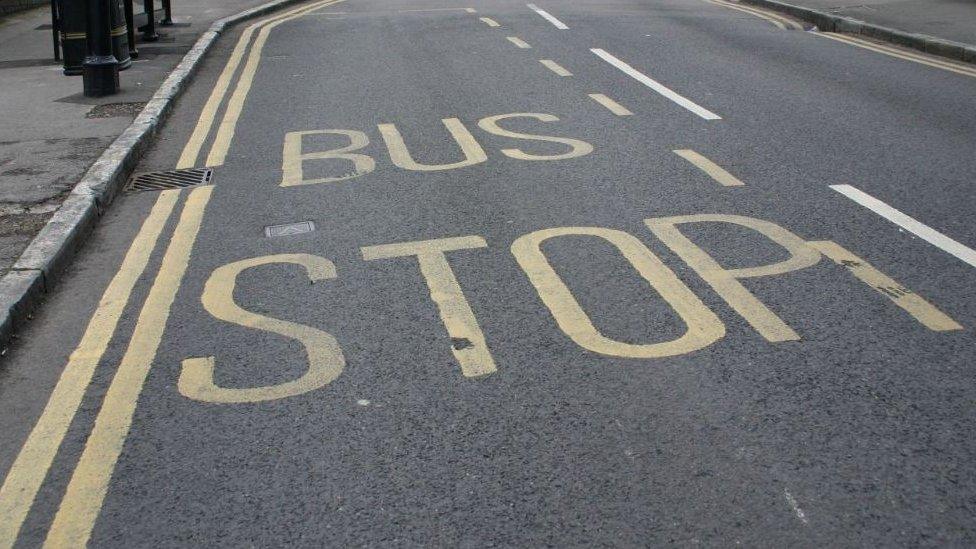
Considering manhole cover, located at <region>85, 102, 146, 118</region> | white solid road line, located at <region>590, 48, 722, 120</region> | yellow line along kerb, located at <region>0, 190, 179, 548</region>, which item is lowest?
yellow line along kerb, located at <region>0, 190, 179, 548</region>

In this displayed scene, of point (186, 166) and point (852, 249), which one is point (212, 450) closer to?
point (852, 249)

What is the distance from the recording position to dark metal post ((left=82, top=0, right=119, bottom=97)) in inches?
420

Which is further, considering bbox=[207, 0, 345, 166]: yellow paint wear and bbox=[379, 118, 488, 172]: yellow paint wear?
bbox=[207, 0, 345, 166]: yellow paint wear

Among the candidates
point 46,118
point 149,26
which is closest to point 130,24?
point 149,26

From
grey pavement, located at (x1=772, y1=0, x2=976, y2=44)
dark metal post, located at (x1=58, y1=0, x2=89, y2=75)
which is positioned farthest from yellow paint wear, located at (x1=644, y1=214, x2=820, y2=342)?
grey pavement, located at (x1=772, y1=0, x2=976, y2=44)

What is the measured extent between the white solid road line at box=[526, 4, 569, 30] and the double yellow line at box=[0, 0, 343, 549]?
10.0 m

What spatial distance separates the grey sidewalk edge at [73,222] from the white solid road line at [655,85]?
5227mm

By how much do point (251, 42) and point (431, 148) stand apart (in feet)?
25.4

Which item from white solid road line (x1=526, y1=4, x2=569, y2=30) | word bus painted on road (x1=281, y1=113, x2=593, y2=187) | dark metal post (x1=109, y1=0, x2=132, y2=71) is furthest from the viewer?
white solid road line (x1=526, y1=4, x2=569, y2=30)

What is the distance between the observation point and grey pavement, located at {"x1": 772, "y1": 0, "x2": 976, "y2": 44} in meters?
14.7

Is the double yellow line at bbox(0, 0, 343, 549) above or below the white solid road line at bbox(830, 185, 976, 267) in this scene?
below

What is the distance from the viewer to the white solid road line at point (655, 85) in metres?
9.89

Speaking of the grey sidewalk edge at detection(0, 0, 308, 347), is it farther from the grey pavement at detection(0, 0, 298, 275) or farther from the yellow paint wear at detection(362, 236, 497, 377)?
the yellow paint wear at detection(362, 236, 497, 377)

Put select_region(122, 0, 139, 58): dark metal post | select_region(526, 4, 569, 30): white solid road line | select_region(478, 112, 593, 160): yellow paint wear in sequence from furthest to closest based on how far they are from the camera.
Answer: select_region(526, 4, 569, 30): white solid road line → select_region(122, 0, 139, 58): dark metal post → select_region(478, 112, 593, 160): yellow paint wear
